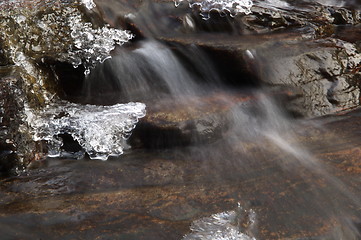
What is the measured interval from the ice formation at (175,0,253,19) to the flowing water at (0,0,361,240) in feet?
0.05

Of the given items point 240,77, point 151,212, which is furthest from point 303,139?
point 151,212

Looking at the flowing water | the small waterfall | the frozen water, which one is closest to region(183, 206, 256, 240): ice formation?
the flowing water

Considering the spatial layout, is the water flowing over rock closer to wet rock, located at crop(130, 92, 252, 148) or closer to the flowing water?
the flowing water

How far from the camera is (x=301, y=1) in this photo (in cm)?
644

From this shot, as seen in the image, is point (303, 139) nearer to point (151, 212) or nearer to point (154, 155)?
point (154, 155)

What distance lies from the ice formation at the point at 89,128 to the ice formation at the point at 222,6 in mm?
1924

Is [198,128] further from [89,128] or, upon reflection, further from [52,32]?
[52,32]

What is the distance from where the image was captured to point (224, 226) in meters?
3.41

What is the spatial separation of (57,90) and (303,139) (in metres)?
3.21

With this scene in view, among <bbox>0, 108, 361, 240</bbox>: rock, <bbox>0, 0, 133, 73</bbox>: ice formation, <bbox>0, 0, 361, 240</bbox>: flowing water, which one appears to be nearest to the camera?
<bbox>0, 108, 361, 240</bbox>: rock

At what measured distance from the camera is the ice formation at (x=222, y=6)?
18.4 feet

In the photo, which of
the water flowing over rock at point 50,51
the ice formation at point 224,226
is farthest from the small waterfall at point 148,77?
the ice formation at point 224,226

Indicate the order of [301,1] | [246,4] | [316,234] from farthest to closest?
[301,1] → [246,4] → [316,234]

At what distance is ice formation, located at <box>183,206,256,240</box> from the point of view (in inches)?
129
